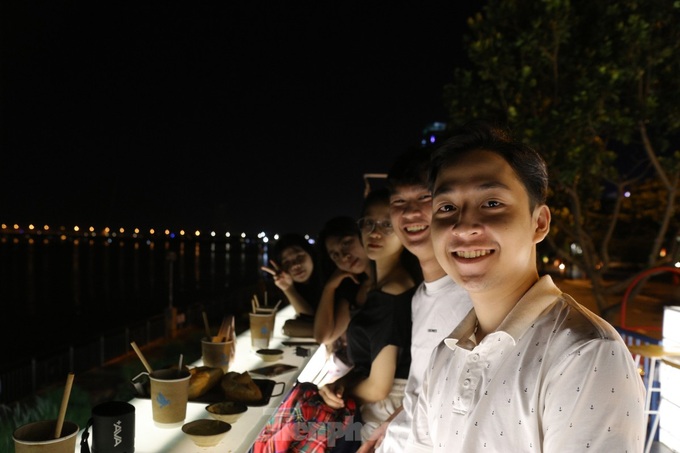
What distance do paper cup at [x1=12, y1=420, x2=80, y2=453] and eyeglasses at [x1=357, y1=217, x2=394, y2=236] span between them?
1901mm

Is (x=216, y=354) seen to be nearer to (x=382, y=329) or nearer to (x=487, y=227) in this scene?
(x=382, y=329)

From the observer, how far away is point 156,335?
15.9 metres

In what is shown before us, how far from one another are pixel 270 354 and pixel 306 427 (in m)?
0.78

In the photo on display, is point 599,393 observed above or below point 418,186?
below

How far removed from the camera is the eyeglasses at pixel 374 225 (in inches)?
123

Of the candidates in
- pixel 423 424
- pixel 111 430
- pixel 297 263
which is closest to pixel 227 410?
pixel 111 430

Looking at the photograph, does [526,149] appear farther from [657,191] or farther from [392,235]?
[657,191]

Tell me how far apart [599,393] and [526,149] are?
0.77 meters

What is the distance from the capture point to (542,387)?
49.9 inches

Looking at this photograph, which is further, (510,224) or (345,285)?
(345,285)

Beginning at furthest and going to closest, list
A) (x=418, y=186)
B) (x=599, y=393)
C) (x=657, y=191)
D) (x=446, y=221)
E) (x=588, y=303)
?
(x=588, y=303) → (x=657, y=191) → (x=418, y=186) → (x=446, y=221) → (x=599, y=393)

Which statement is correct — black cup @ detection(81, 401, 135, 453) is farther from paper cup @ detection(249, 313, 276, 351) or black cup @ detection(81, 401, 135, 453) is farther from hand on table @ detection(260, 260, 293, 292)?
hand on table @ detection(260, 260, 293, 292)

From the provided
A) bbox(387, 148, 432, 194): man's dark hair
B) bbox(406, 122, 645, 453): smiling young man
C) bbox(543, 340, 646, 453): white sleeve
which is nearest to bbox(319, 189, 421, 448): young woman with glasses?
bbox(387, 148, 432, 194): man's dark hair

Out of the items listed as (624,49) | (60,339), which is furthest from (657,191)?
(60,339)
